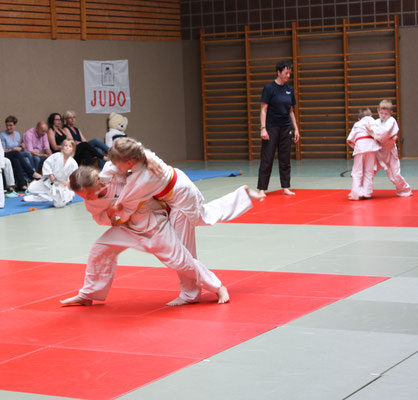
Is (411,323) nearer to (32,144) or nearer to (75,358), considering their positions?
(75,358)

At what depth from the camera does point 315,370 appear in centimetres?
309

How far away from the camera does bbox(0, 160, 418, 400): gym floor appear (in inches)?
115

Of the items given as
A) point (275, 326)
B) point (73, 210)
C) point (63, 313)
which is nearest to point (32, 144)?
point (73, 210)

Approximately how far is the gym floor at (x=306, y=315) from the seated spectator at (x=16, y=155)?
104 inches

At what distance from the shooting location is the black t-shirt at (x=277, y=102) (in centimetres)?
914

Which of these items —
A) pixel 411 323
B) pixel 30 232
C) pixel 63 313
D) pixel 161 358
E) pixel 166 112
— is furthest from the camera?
pixel 166 112

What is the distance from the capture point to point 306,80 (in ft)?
48.5

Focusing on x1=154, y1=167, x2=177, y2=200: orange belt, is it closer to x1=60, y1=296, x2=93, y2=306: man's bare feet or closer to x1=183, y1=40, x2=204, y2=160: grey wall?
x1=60, y1=296, x2=93, y2=306: man's bare feet

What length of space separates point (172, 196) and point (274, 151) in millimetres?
5201

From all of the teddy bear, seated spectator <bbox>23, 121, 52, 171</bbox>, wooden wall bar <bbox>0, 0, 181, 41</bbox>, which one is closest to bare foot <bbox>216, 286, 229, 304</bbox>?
seated spectator <bbox>23, 121, 52, 171</bbox>

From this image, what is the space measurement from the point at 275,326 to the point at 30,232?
13.3 feet

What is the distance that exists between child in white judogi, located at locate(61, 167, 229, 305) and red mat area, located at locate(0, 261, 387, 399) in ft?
0.46

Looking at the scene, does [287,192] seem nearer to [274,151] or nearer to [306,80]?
[274,151]

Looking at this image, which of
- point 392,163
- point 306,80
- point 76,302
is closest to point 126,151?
point 76,302
